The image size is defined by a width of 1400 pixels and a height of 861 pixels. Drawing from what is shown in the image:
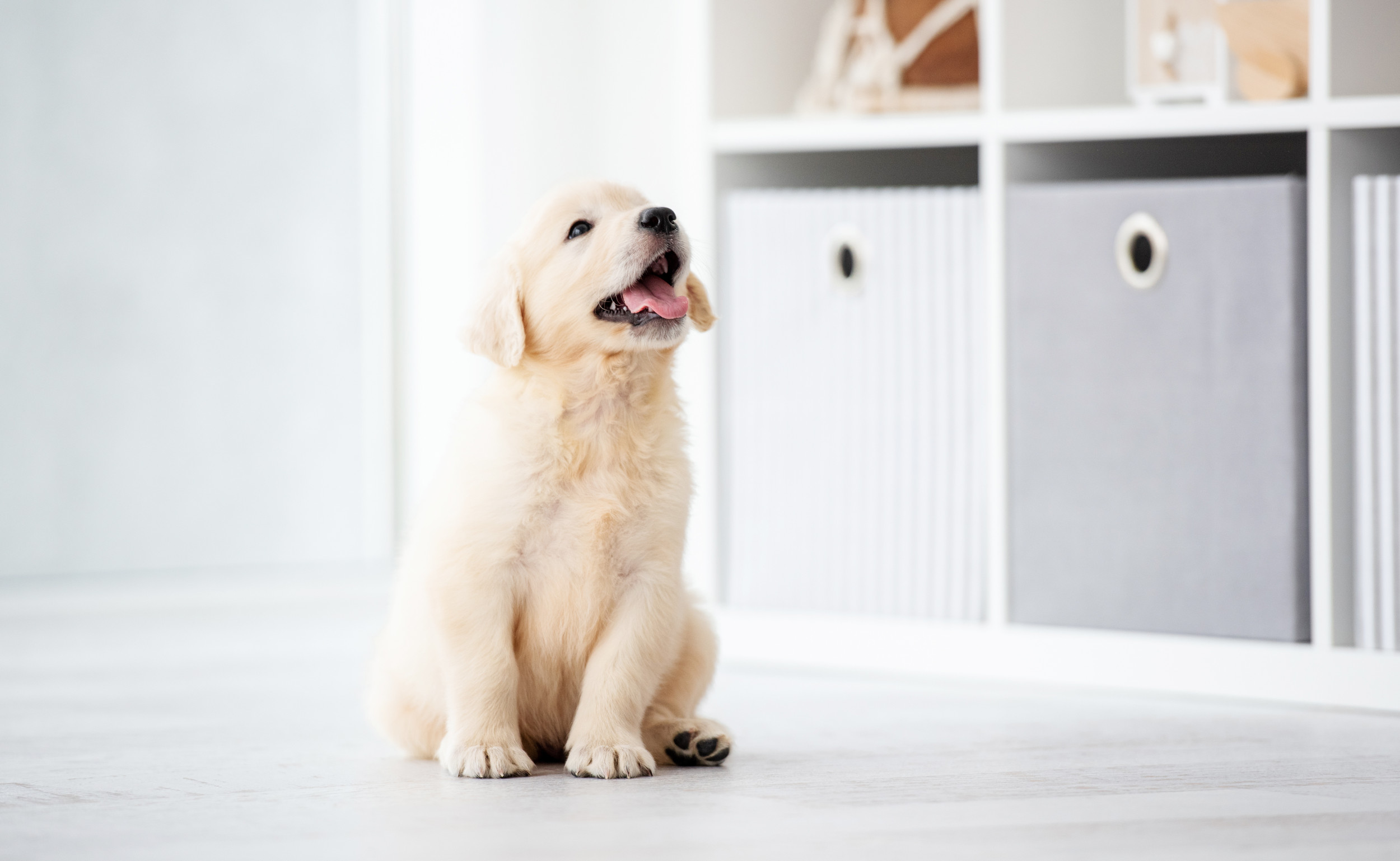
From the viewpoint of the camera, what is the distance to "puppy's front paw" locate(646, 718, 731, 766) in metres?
1.84

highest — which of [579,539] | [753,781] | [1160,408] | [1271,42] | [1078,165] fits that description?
[1271,42]

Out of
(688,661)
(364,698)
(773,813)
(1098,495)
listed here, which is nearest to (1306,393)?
(1098,495)

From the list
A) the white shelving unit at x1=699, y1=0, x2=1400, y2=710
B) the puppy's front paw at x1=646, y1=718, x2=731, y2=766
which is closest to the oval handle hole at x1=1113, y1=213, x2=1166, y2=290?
the white shelving unit at x1=699, y1=0, x2=1400, y2=710

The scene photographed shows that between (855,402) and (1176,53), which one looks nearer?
(1176,53)

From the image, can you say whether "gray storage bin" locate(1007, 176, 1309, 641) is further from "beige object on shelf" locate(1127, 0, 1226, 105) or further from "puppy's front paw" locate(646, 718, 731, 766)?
"puppy's front paw" locate(646, 718, 731, 766)

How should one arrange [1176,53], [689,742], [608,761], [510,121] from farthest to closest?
[510,121] < [1176,53] < [689,742] < [608,761]

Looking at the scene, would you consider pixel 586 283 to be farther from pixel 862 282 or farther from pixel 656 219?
pixel 862 282

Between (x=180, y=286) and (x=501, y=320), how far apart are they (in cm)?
212

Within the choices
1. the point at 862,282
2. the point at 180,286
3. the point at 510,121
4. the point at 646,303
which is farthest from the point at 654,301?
the point at 180,286

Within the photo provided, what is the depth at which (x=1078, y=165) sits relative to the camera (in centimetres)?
263

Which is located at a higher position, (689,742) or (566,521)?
(566,521)

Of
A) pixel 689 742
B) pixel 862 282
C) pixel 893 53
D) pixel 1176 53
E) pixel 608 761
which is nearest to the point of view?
pixel 608 761

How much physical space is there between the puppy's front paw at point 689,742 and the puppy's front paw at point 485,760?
0.16 m

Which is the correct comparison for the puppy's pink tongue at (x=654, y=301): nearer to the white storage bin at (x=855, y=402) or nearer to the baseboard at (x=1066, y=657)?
the white storage bin at (x=855, y=402)
